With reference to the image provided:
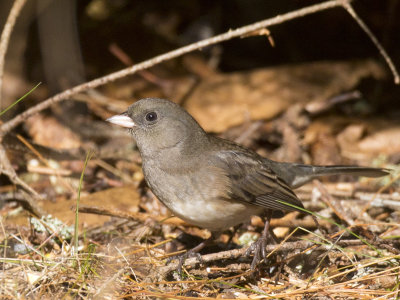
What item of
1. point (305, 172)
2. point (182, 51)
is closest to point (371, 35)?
point (305, 172)

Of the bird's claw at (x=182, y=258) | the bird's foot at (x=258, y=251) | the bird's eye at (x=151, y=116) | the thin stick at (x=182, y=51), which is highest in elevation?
the thin stick at (x=182, y=51)

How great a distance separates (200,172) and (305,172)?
910mm

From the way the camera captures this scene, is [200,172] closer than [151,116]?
Yes

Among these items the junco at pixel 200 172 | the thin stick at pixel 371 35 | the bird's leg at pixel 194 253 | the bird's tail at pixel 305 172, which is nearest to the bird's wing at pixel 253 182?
the junco at pixel 200 172

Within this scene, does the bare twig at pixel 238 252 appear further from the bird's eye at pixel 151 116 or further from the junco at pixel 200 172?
the bird's eye at pixel 151 116

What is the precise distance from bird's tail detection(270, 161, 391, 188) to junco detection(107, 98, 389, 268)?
0.05 ft

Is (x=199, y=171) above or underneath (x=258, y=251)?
above

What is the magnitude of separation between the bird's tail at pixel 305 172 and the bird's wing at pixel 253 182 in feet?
0.67

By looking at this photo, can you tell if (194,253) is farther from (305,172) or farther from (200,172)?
(305,172)

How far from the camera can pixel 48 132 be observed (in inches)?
175

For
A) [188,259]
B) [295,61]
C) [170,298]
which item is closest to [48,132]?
[188,259]

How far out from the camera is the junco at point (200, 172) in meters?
2.95

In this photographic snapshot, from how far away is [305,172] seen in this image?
3594mm

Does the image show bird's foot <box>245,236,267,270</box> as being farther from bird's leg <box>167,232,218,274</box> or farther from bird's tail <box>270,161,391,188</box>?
bird's tail <box>270,161,391,188</box>
